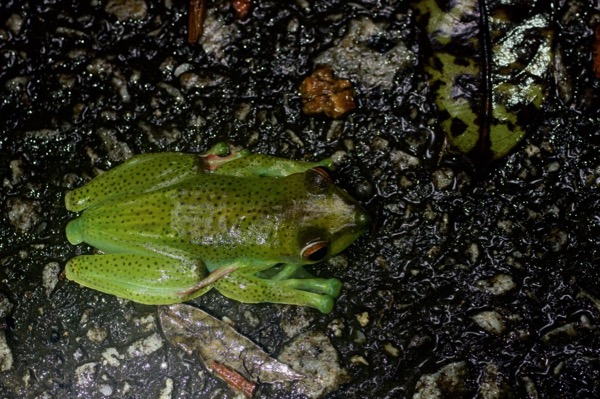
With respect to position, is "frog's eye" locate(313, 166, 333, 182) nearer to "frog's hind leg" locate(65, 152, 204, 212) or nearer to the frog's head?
the frog's head

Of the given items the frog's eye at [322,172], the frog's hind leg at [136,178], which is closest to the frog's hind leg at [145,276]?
the frog's hind leg at [136,178]

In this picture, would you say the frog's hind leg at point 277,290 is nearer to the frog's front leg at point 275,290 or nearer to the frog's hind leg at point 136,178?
the frog's front leg at point 275,290

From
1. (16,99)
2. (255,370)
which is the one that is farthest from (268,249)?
(16,99)

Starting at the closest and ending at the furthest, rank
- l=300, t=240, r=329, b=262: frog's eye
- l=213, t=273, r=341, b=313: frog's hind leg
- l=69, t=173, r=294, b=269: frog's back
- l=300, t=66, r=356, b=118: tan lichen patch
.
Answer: l=300, t=240, r=329, b=262: frog's eye
l=69, t=173, r=294, b=269: frog's back
l=213, t=273, r=341, b=313: frog's hind leg
l=300, t=66, r=356, b=118: tan lichen patch

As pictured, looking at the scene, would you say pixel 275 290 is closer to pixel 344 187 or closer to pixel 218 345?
pixel 218 345

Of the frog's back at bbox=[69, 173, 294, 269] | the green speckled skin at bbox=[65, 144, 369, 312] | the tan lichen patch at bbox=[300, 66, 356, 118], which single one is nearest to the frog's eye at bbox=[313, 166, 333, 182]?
the green speckled skin at bbox=[65, 144, 369, 312]
